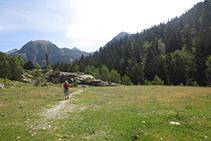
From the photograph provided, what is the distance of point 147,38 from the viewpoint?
18175cm

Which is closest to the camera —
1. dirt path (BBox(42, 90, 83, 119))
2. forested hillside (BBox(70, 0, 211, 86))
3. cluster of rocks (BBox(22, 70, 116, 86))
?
dirt path (BBox(42, 90, 83, 119))

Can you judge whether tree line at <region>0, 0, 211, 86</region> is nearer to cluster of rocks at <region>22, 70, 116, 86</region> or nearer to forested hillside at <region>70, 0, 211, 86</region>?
forested hillside at <region>70, 0, 211, 86</region>

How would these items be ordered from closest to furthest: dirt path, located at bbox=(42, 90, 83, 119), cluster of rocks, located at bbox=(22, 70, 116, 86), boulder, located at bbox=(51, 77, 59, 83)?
1. dirt path, located at bbox=(42, 90, 83, 119)
2. cluster of rocks, located at bbox=(22, 70, 116, 86)
3. boulder, located at bbox=(51, 77, 59, 83)

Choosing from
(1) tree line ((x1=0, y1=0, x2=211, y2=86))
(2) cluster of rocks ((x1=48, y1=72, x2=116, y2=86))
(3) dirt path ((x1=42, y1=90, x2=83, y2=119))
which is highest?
(1) tree line ((x1=0, y1=0, x2=211, y2=86))

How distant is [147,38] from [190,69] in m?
123

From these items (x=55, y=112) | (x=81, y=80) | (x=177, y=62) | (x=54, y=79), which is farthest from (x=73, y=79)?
(x=177, y=62)

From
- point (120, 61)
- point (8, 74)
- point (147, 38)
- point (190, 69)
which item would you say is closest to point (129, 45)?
point (120, 61)

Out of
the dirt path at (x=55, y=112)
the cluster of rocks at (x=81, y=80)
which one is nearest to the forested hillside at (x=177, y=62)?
the cluster of rocks at (x=81, y=80)

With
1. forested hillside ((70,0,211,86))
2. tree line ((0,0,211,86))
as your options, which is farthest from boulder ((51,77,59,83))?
forested hillside ((70,0,211,86))

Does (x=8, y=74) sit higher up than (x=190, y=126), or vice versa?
(x=8, y=74)

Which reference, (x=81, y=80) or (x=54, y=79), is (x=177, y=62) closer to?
(x=81, y=80)

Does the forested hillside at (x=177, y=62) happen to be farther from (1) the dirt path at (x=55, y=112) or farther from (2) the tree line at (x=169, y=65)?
(1) the dirt path at (x=55, y=112)

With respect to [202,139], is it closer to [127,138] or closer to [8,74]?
[127,138]

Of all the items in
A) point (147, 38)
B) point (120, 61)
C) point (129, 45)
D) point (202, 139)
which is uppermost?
point (147, 38)
